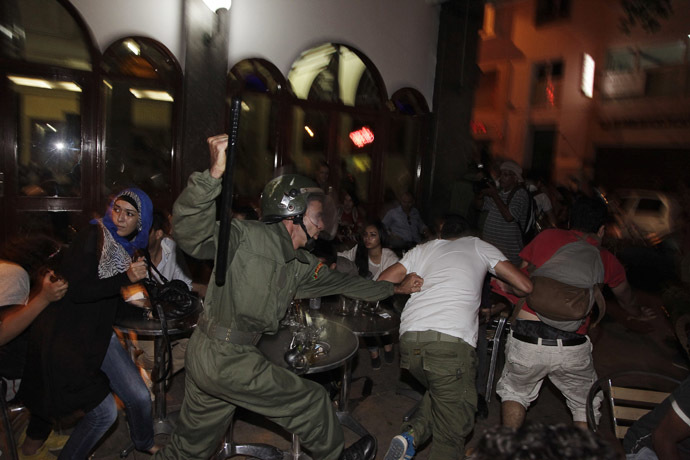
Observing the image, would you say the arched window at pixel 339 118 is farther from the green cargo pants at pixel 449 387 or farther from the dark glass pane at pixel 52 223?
the green cargo pants at pixel 449 387

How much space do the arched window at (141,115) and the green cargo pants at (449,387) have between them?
5.15 m

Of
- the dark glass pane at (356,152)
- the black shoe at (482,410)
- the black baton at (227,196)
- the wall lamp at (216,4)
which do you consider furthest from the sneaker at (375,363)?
the wall lamp at (216,4)

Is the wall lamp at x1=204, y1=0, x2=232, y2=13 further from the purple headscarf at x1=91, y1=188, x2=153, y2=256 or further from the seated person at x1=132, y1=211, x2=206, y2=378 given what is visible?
the purple headscarf at x1=91, y1=188, x2=153, y2=256

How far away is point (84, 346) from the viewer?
2844 mm

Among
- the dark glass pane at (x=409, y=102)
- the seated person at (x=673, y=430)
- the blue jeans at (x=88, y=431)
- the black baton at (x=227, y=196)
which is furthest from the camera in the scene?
the dark glass pane at (x=409, y=102)

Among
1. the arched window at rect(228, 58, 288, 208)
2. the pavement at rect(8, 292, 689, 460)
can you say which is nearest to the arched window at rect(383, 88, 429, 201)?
the arched window at rect(228, 58, 288, 208)

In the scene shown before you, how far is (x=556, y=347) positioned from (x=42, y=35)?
6963mm

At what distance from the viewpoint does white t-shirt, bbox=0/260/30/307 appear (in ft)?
10.2

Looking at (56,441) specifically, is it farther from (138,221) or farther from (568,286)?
(568,286)

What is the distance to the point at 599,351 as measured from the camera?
266 inches

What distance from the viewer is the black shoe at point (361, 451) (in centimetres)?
316

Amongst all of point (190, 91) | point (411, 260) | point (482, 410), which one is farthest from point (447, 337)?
point (190, 91)

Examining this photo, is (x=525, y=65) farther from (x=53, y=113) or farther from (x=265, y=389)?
(x=265, y=389)

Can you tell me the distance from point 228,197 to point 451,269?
1.75 metres
